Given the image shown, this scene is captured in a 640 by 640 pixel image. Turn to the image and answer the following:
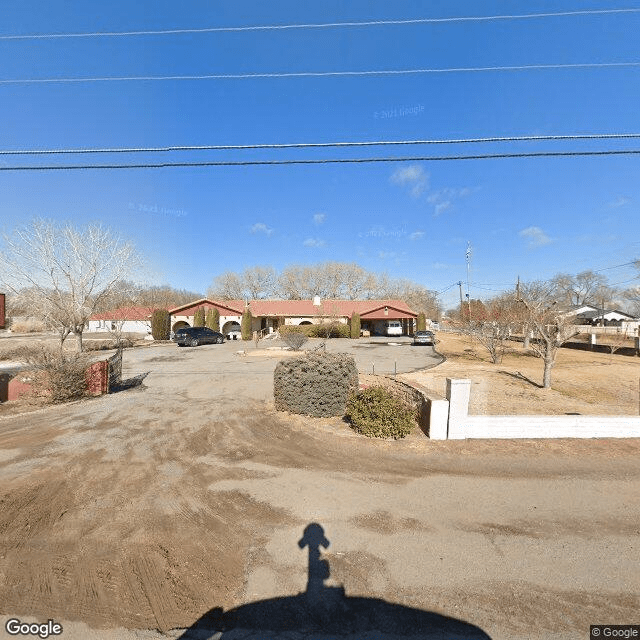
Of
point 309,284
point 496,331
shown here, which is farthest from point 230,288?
point 496,331

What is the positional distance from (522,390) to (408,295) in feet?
226

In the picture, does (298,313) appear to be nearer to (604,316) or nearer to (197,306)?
(197,306)

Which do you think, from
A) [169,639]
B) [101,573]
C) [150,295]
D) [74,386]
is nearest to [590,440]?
[169,639]

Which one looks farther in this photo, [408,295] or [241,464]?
[408,295]

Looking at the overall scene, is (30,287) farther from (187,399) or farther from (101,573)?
(101,573)

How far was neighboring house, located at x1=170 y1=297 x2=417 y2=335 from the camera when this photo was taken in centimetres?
3659

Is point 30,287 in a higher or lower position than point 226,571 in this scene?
higher

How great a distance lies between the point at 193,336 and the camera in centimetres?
2608

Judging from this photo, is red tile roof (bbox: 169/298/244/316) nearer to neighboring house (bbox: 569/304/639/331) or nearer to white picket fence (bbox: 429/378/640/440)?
white picket fence (bbox: 429/378/640/440)

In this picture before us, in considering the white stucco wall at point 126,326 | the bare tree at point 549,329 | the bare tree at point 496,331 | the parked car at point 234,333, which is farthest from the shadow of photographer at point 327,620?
the white stucco wall at point 126,326

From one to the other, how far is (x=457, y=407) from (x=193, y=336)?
24245 millimetres

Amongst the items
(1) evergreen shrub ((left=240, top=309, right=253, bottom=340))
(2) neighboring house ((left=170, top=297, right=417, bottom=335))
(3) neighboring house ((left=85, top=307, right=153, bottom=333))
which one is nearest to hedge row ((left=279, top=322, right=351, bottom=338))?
(2) neighboring house ((left=170, top=297, right=417, bottom=335))

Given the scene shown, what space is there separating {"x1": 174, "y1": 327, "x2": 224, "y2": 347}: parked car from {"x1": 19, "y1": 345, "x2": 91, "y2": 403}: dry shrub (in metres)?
16.8

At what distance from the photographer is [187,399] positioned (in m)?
9.21
